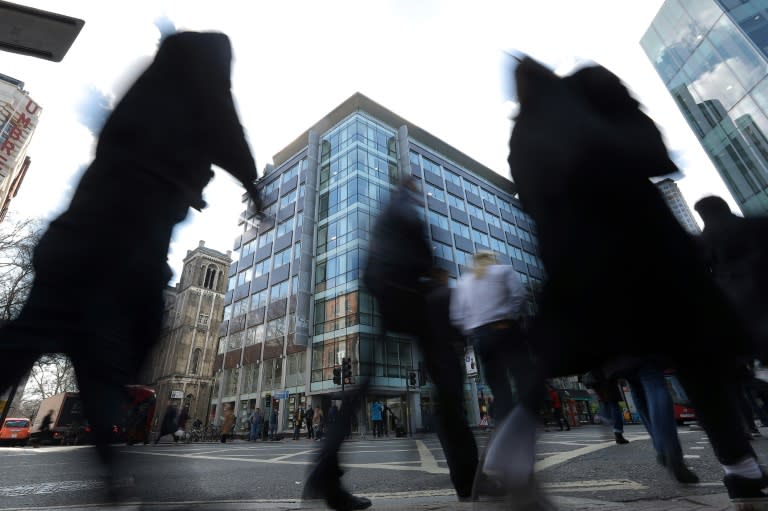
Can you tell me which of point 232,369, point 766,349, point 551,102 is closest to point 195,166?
point 551,102

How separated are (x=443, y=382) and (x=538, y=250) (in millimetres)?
1117

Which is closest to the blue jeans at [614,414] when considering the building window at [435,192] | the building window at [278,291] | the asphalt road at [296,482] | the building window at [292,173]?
the asphalt road at [296,482]

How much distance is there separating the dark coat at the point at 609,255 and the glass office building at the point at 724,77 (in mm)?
29490

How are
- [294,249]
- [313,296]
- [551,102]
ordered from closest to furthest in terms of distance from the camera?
[551,102]
[313,296]
[294,249]

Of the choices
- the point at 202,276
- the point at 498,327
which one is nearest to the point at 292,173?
the point at 202,276

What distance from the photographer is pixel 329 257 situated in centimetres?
2891

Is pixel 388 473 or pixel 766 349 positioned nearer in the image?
pixel 766 349

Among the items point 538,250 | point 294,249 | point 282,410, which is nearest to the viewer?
point 538,250

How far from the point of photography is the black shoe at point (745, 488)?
1336mm

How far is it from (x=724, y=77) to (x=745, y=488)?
32735 mm

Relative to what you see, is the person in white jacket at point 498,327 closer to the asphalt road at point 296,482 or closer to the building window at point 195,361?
the asphalt road at point 296,482

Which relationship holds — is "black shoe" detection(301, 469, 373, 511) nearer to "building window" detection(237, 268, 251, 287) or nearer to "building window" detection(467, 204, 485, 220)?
"building window" detection(237, 268, 251, 287)

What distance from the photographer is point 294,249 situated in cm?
3188

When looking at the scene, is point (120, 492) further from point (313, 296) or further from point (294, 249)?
point (294, 249)
